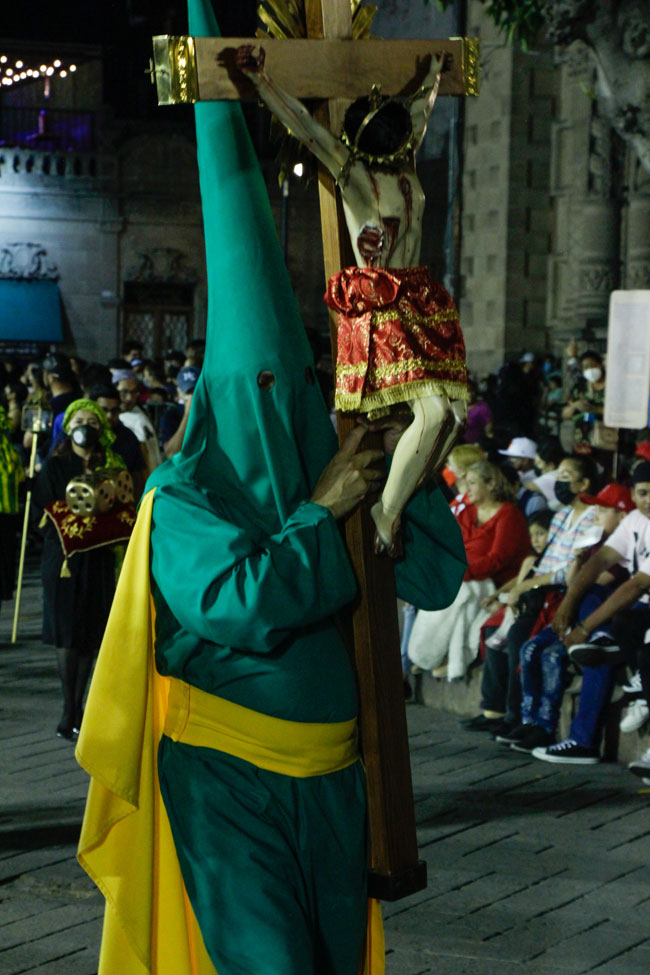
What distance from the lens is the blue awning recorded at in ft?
96.3

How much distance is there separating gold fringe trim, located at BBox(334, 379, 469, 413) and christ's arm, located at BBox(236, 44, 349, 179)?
1.44 ft

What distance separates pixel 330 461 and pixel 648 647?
15.3ft

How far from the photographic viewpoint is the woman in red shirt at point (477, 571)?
8.88m

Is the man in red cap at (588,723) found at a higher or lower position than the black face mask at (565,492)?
lower

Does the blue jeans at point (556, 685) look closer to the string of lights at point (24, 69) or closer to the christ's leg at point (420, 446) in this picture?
the christ's leg at point (420, 446)

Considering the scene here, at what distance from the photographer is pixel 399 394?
9.59ft

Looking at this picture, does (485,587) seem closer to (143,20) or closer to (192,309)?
(192,309)

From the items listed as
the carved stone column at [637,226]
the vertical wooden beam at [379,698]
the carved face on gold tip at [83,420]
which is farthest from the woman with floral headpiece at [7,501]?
the carved stone column at [637,226]

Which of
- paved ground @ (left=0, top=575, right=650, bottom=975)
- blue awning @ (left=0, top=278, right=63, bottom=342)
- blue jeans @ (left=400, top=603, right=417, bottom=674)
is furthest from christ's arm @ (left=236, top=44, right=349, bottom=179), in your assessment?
blue awning @ (left=0, top=278, right=63, bottom=342)

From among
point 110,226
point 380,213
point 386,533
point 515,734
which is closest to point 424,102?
point 380,213

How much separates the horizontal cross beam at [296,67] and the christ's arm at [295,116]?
0.02 m

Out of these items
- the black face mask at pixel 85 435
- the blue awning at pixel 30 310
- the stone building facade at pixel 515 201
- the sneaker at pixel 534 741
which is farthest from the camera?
the blue awning at pixel 30 310

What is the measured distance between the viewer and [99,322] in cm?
2997

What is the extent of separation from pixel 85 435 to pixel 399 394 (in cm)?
540
